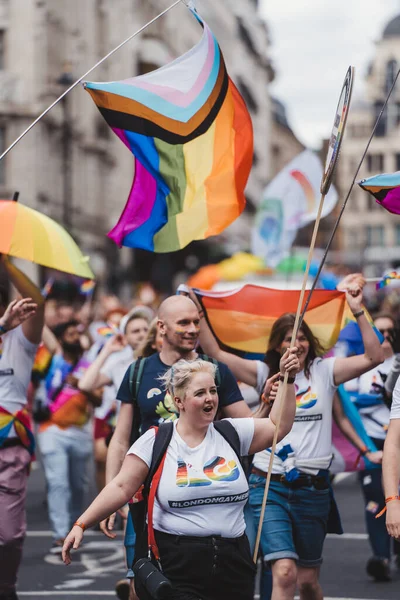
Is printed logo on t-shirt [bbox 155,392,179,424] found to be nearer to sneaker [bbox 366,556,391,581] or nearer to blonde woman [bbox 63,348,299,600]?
blonde woman [bbox 63,348,299,600]

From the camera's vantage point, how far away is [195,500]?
5.04 meters

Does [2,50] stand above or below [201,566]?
above

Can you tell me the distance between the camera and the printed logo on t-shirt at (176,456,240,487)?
5047 mm

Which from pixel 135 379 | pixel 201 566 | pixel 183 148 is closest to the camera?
pixel 201 566

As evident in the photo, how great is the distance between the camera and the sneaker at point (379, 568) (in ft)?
28.3

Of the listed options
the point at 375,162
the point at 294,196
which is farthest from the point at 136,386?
the point at 375,162

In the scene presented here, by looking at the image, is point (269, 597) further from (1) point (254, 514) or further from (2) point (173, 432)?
(2) point (173, 432)

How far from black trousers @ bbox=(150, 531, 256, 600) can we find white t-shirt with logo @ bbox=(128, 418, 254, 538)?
0.13ft

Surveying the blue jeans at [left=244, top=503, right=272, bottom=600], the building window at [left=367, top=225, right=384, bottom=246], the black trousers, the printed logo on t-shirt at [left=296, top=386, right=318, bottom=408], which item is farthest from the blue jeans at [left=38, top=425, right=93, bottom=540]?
the building window at [left=367, top=225, right=384, bottom=246]

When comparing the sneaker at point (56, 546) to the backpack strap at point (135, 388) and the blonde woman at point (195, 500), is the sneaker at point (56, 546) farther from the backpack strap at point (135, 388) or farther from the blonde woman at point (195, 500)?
the blonde woman at point (195, 500)

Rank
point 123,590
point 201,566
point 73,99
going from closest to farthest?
point 201,566 < point 123,590 < point 73,99

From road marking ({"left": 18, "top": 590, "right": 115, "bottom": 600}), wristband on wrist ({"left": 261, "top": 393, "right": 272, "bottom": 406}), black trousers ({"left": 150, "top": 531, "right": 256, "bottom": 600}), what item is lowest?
road marking ({"left": 18, "top": 590, "right": 115, "bottom": 600})

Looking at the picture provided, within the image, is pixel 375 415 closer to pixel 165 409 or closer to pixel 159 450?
pixel 165 409

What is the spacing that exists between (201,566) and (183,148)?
3.12m
